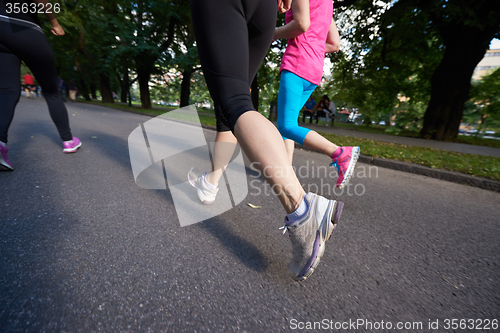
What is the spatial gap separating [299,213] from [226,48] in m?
0.85

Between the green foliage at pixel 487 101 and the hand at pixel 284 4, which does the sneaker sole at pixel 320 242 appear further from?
the green foliage at pixel 487 101

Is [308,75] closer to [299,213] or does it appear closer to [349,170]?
[349,170]

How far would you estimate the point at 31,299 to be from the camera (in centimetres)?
86

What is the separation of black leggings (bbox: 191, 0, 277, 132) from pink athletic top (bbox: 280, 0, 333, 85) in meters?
0.89

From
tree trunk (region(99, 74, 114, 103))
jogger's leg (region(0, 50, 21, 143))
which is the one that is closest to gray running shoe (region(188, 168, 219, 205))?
jogger's leg (region(0, 50, 21, 143))

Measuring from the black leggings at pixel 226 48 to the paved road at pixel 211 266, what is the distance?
2.46ft

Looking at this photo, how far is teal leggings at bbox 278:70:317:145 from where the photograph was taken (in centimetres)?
202

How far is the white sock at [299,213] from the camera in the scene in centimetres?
100

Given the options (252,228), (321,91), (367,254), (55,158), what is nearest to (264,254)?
(252,228)

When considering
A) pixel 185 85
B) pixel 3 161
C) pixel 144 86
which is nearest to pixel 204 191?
pixel 3 161

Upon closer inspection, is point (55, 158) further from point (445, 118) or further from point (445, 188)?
point (445, 118)

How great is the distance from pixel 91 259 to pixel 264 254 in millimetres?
884

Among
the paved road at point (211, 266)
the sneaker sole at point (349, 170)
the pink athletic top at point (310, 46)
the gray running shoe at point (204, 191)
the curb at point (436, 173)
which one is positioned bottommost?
the curb at point (436, 173)

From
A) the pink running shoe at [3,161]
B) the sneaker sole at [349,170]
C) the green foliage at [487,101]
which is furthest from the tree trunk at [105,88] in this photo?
the green foliage at [487,101]
